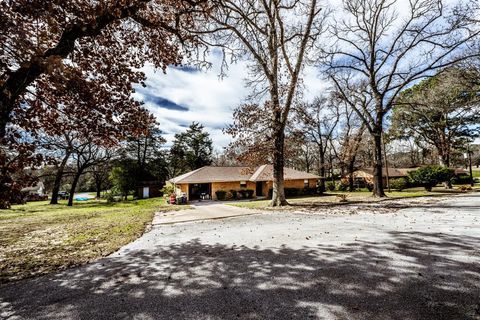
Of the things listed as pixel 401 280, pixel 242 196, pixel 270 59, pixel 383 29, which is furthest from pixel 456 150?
pixel 401 280

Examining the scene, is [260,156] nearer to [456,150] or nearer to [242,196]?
A: [242,196]

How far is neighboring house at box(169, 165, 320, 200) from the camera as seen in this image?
27.0m

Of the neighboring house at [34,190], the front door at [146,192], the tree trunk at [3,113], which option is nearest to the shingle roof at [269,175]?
the front door at [146,192]

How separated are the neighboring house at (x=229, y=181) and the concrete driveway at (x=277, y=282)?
66.4 ft

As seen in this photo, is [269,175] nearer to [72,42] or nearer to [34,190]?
[72,42]

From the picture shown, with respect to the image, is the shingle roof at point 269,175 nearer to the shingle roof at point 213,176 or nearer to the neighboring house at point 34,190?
the shingle roof at point 213,176

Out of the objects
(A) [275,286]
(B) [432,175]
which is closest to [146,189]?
(A) [275,286]

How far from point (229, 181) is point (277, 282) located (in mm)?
23702

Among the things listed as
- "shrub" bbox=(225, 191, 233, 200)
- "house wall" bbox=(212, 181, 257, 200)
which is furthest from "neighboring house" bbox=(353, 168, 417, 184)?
"shrub" bbox=(225, 191, 233, 200)

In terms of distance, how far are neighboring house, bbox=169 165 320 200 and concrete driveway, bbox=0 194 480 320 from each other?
797 inches

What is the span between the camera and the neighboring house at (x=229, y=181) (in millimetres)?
27000

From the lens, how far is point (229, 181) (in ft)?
90.9

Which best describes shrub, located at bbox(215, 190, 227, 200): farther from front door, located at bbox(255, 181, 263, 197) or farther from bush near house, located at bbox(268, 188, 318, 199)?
bush near house, located at bbox(268, 188, 318, 199)

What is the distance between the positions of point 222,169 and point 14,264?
83.7 ft
